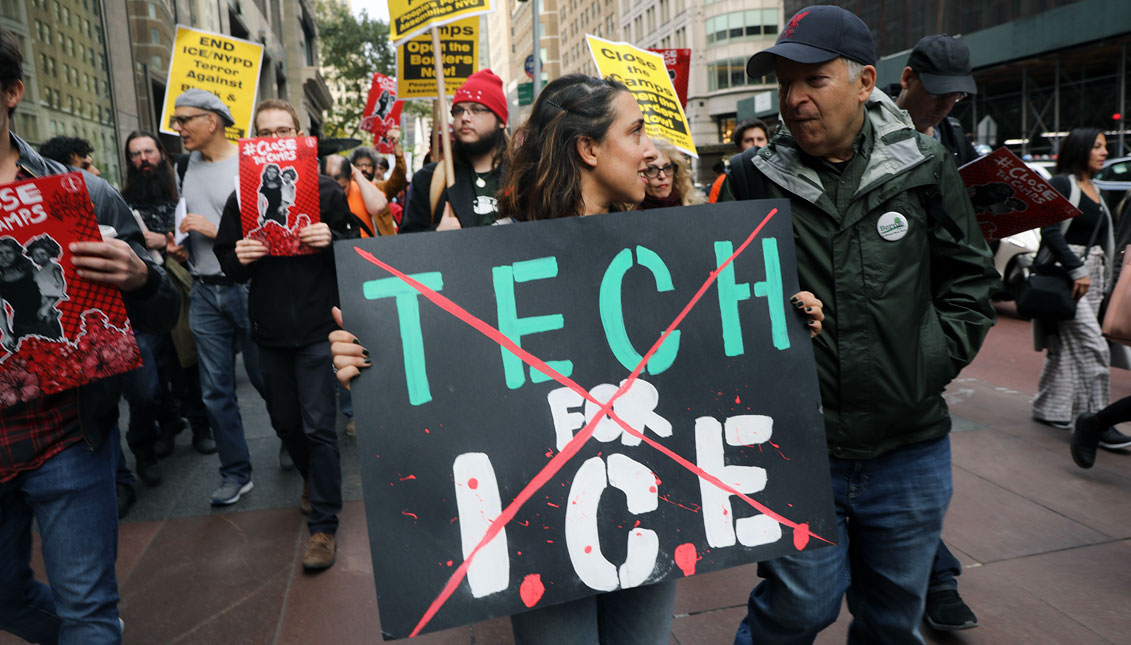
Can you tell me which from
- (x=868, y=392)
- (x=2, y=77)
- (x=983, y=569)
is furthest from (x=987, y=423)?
(x=2, y=77)

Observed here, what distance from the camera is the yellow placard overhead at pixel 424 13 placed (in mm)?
4176

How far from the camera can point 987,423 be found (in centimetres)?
559

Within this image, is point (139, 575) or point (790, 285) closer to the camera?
point (790, 285)

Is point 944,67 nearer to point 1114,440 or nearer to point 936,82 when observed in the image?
point 936,82

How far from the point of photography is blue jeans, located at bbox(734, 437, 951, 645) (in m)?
2.12

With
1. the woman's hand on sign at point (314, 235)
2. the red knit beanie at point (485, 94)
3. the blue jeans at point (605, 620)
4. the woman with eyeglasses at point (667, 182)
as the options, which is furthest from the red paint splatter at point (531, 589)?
the woman with eyeglasses at point (667, 182)

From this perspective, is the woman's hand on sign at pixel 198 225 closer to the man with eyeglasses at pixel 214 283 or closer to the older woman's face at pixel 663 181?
the man with eyeglasses at pixel 214 283

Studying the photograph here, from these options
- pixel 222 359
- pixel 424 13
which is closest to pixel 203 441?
pixel 222 359

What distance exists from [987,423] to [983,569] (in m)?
2.43

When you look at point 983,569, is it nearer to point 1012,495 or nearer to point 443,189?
point 1012,495

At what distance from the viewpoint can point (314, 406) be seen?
12.6 feet

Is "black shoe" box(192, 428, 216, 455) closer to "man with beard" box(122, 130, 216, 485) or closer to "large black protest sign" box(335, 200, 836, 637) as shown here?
"man with beard" box(122, 130, 216, 485)

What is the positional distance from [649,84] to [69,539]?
3.83 meters

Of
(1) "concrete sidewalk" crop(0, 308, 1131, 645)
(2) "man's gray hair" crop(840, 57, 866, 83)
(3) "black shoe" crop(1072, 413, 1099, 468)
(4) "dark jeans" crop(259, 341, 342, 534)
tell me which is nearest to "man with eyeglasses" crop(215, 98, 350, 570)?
(4) "dark jeans" crop(259, 341, 342, 534)
